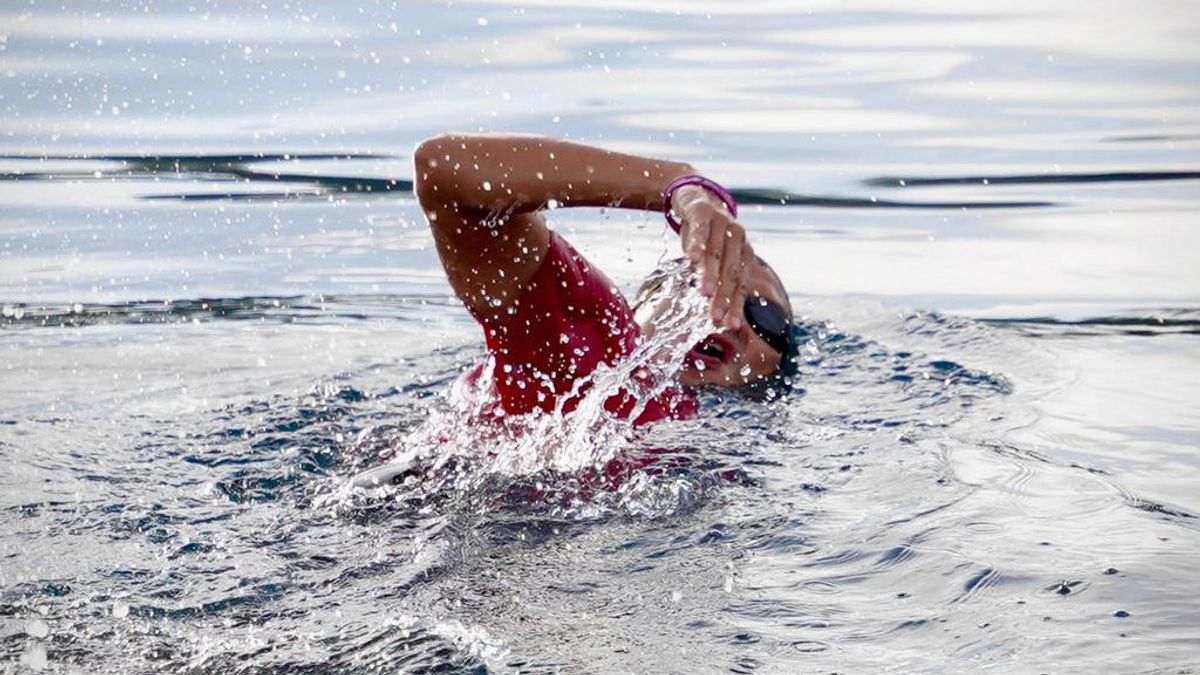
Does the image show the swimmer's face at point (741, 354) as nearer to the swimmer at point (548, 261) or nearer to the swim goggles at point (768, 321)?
the swim goggles at point (768, 321)

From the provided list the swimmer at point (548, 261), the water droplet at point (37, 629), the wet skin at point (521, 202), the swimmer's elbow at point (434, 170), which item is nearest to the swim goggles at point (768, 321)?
the swimmer at point (548, 261)

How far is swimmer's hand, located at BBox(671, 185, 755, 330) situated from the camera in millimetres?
3148

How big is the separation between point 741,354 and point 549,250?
1176 millimetres

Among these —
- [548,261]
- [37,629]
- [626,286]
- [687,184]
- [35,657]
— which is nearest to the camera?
[35,657]

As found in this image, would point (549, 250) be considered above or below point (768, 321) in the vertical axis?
above

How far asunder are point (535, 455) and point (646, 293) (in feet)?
3.86

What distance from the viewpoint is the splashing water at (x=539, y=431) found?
13.7 ft

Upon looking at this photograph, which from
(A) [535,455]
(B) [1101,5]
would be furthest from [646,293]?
(B) [1101,5]

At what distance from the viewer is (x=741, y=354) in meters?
→ 5.27

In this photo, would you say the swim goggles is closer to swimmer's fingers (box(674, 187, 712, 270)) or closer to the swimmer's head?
the swimmer's head

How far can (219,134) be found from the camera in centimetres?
932

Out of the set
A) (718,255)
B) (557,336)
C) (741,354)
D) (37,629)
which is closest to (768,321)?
(741,354)

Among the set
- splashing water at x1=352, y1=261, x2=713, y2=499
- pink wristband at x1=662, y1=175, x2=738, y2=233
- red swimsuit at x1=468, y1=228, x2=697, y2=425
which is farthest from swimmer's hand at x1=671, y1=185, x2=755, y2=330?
splashing water at x1=352, y1=261, x2=713, y2=499

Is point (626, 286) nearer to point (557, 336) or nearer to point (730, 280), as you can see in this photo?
point (557, 336)
